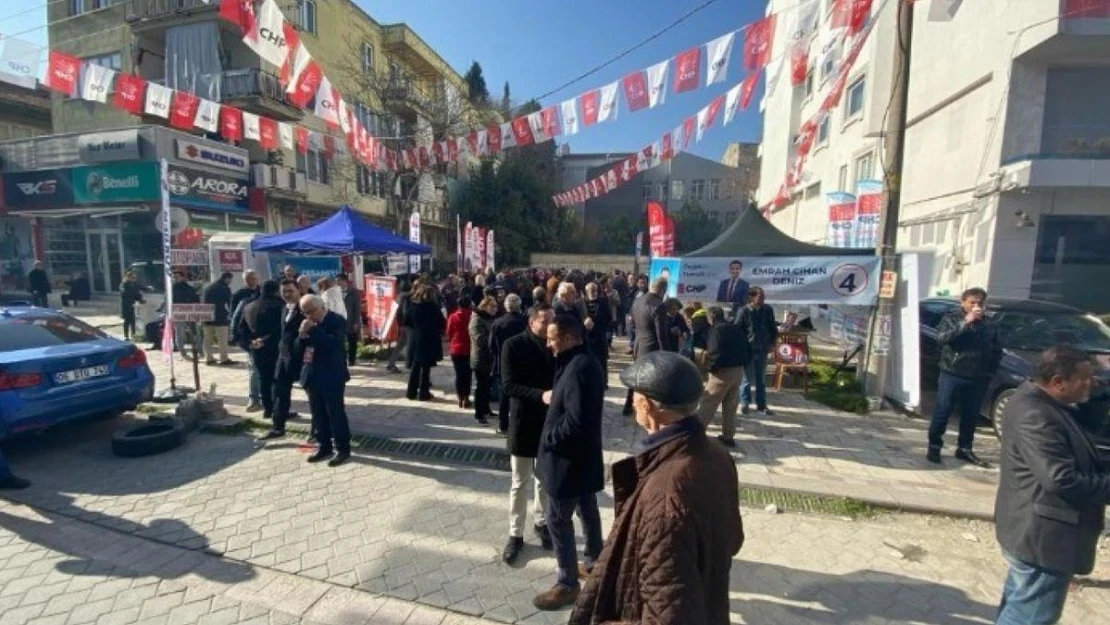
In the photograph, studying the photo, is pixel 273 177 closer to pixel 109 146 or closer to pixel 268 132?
pixel 109 146

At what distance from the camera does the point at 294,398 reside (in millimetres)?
7164

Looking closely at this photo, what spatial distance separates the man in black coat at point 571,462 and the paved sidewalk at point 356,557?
0.29 m

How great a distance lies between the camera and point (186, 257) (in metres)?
7.16

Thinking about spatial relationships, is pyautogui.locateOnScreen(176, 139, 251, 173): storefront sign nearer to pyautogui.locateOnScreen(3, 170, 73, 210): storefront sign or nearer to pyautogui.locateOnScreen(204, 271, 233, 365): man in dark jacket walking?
pyautogui.locateOnScreen(3, 170, 73, 210): storefront sign

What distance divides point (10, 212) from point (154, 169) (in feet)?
24.0

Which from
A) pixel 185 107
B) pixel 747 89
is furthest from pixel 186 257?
pixel 747 89

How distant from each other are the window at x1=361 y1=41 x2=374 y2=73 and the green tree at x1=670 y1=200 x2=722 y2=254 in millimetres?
27518

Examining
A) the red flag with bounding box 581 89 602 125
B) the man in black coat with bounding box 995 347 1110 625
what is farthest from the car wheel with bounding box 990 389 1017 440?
the red flag with bounding box 581 89 602 125

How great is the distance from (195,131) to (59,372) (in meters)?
17.8

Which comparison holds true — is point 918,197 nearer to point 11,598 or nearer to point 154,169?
point 11,598

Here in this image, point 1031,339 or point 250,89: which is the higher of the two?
point 250,89

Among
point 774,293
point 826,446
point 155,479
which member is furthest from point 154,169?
point 826,446

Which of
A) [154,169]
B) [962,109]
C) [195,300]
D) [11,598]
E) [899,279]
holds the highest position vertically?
[962,109]

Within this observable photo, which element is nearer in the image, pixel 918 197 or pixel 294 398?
pixel 294 398
